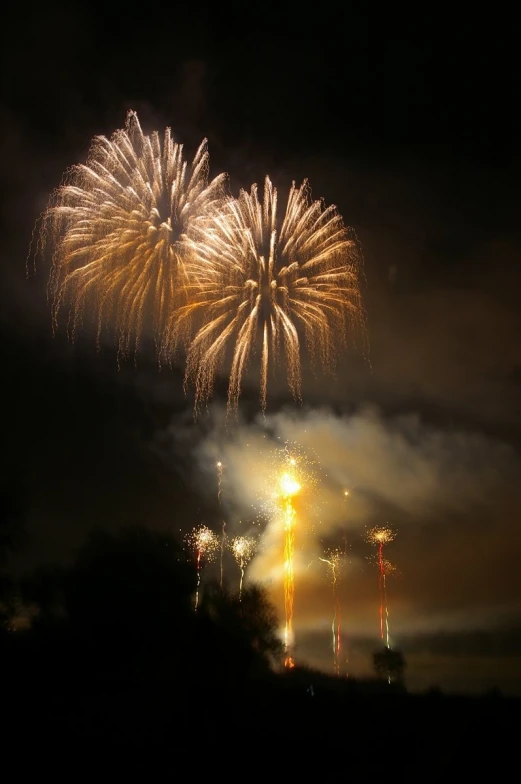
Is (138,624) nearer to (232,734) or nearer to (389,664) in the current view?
(232,734)

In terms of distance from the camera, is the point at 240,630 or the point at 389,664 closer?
the point at 240,630

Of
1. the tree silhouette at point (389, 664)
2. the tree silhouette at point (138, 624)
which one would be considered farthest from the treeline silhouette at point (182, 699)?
the tree silhouette at point (389, 664)

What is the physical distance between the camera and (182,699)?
2812cm

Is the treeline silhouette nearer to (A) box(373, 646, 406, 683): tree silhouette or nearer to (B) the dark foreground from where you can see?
(B) the dark foreground

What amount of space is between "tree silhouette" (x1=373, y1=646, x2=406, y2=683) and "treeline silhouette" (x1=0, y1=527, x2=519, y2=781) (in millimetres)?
45431

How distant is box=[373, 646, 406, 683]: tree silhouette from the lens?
80.4 metres

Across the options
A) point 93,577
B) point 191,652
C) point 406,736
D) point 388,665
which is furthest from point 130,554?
point 388,665

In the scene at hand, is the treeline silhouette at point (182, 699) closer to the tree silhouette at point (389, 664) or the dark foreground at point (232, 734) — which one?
the dark foreground at point (232, 734)

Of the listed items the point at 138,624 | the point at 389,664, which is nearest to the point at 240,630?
the point at 138,624

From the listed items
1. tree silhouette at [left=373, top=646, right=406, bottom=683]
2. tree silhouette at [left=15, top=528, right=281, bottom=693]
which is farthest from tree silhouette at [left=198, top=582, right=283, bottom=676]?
tree silhouette at [left=373, top=646, right=406, bottom=683]

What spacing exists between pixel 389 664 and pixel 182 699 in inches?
2297

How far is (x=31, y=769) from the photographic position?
21.5 meters

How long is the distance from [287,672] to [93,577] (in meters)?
12.4

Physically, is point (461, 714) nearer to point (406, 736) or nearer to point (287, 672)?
point (406, 736)
